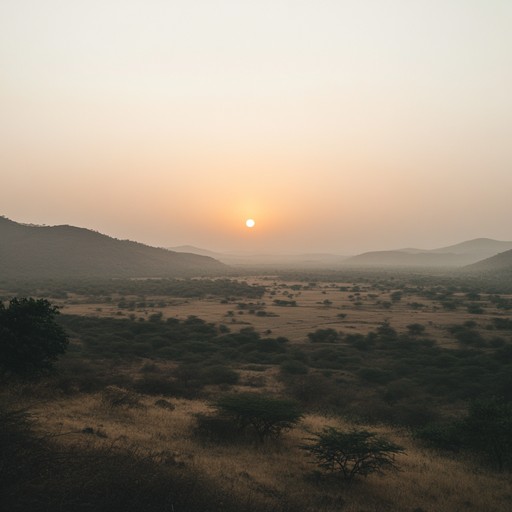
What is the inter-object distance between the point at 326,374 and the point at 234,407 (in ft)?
41.9

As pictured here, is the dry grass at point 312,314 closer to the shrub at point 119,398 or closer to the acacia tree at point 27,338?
the shrub at point 119,398

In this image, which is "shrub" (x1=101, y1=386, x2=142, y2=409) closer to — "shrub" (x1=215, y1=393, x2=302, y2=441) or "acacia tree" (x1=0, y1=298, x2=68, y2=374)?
"acacia tree" (x1=0, y1=298, x2=68, y2=374)

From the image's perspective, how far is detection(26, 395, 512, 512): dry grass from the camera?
11.4 metres

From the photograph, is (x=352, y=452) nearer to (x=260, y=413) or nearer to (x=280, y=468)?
(x=280, y=468)

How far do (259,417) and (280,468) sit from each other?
2708mm

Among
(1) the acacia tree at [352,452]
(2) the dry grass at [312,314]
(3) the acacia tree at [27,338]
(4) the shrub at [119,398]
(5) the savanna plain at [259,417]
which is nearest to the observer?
(5) the savanna plain at [259,417]

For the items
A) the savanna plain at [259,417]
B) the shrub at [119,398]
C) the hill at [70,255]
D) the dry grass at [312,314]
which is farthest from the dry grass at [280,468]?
the hill at [70,255]

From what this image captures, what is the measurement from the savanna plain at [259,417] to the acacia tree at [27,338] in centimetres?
78

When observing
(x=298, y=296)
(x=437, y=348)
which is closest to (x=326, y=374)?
(x=437, y=348)

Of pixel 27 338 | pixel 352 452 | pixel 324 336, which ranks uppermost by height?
pixel 27 338

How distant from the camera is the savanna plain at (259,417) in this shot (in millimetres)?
9047

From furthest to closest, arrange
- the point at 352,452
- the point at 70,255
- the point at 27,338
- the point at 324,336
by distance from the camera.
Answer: the point at 70,255 < the point at 324,336 < the point at 27,338 < the point at 352,452

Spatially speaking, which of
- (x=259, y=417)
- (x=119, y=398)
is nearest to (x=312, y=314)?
(x=119, y=398)

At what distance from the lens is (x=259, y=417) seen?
16.0 m
